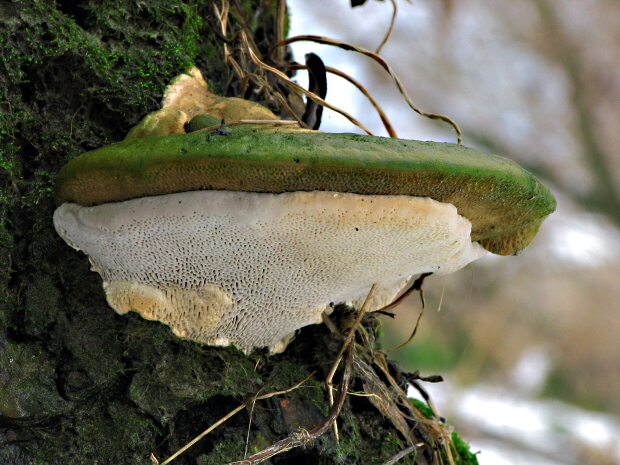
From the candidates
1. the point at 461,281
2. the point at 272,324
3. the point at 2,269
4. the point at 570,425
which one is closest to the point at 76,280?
→ the point at 2,269

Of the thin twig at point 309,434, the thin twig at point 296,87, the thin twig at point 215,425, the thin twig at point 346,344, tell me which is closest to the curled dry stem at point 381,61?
the thin twig at point 296,87

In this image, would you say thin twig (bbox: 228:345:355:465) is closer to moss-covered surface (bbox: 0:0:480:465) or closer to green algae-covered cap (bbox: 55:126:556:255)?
moss-covered surface (bbox: 0:0:480:465)

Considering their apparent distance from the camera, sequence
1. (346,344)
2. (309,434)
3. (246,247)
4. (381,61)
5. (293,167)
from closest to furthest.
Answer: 1. (293,167)
2. (246,247)
3. (309,434)
4. (346,344)
5. (381,61)

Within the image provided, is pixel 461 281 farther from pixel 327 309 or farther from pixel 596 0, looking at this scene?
pixel 327 309

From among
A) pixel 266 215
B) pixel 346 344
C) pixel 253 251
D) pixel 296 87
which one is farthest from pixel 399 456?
pixel 296 87

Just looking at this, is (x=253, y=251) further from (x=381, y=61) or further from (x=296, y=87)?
(x=381, y=61)

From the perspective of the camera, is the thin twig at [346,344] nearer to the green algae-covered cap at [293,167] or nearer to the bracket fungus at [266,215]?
the bracket fungus at [266,215]
